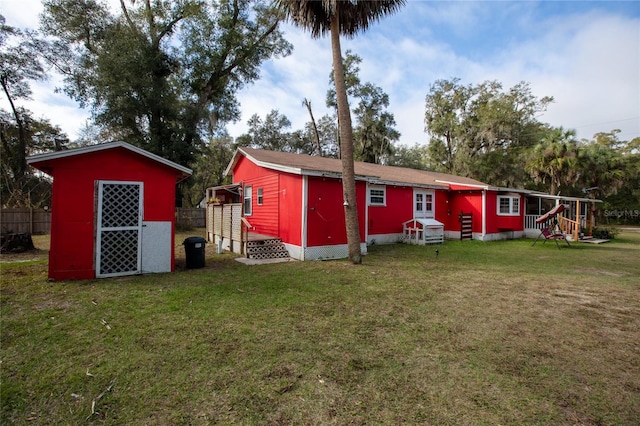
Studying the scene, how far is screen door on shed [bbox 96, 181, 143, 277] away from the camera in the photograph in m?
6.89

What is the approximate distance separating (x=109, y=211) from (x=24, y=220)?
1313 cm

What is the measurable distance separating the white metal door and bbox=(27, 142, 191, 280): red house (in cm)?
1112

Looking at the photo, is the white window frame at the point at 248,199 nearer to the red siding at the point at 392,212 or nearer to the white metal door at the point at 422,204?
the red siding at the point at 392,212

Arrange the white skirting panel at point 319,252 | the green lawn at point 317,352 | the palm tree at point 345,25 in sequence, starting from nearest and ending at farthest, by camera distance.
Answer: the green lawn at point 317,352 < the palm tree at point 345,25 < the white skirting panel at point 319,252

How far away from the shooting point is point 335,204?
10250 mm

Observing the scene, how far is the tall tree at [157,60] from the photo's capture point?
57.1ft

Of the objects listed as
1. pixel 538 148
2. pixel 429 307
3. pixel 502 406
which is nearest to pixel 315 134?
pixel 538 148

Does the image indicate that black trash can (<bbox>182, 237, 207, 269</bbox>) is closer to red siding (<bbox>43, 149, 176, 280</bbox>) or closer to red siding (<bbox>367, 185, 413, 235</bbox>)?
red siding (<bbox>43, 149, 176, 280</bbox>)

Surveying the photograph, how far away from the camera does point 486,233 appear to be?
616 inches

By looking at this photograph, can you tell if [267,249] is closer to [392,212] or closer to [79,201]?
[79,201]

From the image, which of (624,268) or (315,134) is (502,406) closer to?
(624,268)

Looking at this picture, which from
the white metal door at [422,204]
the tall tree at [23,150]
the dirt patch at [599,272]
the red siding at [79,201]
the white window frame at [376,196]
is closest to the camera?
the red siding at [79,201]

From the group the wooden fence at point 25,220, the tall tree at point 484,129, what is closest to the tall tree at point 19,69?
the wooden fence at point 25,220

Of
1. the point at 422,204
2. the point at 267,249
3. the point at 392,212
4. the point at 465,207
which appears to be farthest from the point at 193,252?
the point at 465,207
